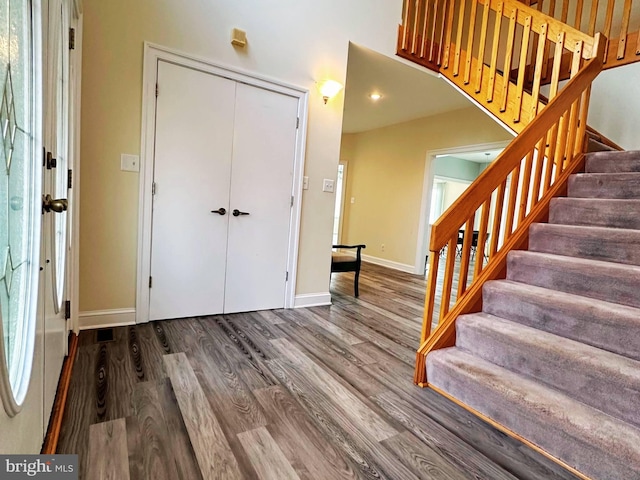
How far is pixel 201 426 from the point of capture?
141 cm

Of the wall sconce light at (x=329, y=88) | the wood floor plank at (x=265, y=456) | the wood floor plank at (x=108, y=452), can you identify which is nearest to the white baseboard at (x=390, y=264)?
the wall sconce light at (x=329, y=88)

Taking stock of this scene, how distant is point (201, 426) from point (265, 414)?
275mm

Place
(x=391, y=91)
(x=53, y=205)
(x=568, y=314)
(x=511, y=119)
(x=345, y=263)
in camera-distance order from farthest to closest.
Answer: (x=391, y=91) → (x=345, y=263) → (x=511, y=119) → (x=568, y=314) → (x=53, y=205)

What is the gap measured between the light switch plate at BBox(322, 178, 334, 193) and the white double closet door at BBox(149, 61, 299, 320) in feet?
1.15

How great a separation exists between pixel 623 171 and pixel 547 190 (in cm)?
55

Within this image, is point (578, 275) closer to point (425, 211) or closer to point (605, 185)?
point (605, 185)

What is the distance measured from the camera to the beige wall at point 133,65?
2195mm

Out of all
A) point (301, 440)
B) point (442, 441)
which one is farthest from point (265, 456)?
point (442, 441)

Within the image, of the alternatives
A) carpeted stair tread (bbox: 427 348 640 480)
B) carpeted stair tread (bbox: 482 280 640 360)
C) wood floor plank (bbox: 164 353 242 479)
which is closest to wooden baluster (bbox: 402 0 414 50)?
carpeted stair tread (bbox: 482 280 640 360)

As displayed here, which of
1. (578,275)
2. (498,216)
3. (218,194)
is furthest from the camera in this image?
(218,194)

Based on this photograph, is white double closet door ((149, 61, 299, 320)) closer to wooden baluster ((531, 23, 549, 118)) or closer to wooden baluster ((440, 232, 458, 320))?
wooden baluster ((440, 232, 458, 320))

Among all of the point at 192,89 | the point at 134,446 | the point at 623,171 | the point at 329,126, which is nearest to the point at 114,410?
the point at 134,446

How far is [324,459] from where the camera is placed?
1.27 meters

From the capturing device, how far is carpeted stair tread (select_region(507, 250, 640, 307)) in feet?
5.45
